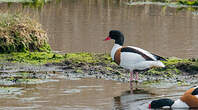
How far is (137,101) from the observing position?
31.2ft

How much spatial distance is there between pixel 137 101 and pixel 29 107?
1.90 metres

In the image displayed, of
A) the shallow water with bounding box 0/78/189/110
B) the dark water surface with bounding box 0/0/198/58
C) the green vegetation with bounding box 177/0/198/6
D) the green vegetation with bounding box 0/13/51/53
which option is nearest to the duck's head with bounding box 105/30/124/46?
the shallow water with bounding box 0/78/189/110

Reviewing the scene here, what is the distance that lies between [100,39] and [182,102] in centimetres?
837

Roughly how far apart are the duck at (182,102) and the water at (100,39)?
24cm

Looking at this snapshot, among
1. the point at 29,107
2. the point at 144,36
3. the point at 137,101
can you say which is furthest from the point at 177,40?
the point at 29,107

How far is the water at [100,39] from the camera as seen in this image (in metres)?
9.50

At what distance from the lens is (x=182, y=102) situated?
9.10 metres

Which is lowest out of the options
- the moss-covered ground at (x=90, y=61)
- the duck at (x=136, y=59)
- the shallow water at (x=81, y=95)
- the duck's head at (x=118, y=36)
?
the shallow water at (x=81, y=95)

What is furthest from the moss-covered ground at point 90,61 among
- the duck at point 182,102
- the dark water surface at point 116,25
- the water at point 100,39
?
the duck at point 182,102

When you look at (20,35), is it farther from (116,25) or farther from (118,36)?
(116,25)

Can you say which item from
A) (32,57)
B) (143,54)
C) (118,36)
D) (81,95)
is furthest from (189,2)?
(81,95)

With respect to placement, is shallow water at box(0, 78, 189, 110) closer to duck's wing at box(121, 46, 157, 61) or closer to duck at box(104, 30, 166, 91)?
duck at box(104, 30, 166, 91)

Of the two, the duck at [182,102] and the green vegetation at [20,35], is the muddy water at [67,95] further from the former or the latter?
the green vegetation at [20,35]

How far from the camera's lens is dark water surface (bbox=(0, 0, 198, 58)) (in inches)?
625
